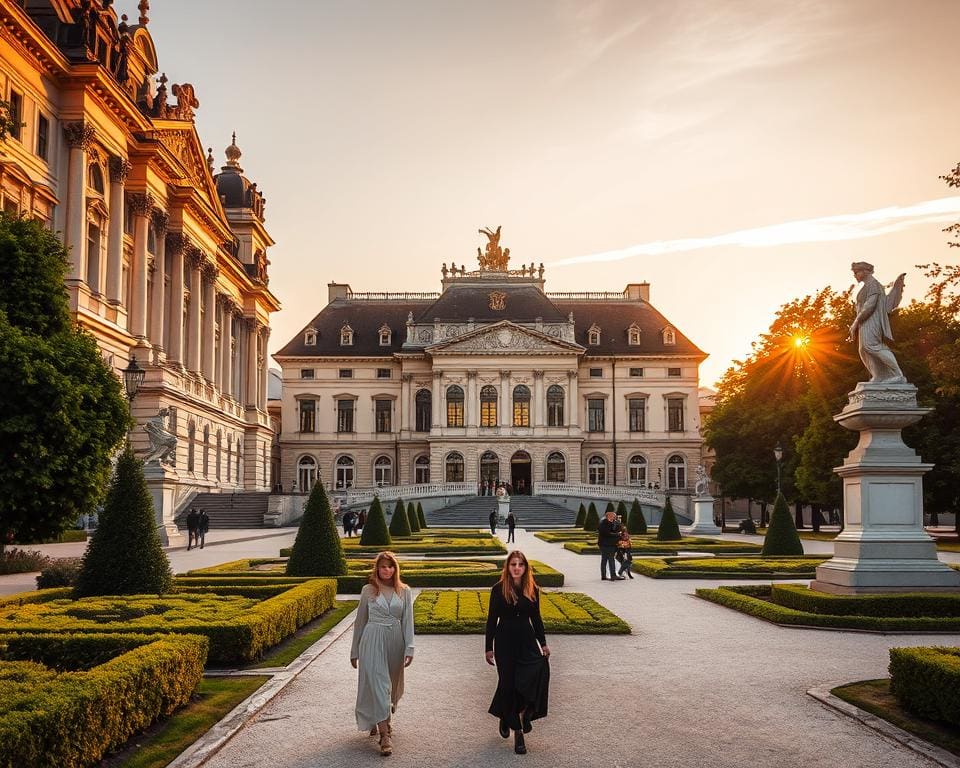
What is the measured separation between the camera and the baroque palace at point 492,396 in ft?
236

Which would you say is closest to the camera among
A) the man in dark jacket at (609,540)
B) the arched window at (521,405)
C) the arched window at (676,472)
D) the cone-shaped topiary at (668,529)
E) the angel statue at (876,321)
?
the angel statue at (876,321)

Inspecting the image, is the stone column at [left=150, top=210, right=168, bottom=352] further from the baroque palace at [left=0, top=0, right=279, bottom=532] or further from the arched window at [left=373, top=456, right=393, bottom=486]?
the arched window at [left=373, top=456, right=393, bottom=486]

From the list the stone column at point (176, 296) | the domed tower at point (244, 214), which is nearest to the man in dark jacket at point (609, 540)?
the stone column at point (176, 296)

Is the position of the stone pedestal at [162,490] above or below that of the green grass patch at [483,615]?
above

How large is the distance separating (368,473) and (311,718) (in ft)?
221

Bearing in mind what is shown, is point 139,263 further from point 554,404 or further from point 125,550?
point 554,404

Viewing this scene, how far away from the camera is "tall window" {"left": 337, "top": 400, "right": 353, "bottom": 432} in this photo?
76.4 m

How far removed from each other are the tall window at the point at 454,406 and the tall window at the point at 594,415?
9980mm

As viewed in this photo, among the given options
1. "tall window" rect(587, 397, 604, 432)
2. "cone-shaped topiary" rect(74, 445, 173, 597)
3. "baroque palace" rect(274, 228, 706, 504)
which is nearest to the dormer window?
"baroque palace" rect(274, 228, 706, 504)

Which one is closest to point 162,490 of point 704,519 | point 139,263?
point 139,263

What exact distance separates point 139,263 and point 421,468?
35.2 m

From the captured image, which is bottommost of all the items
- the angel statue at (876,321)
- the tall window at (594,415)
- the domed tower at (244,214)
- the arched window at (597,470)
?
the arched window at (597,470)

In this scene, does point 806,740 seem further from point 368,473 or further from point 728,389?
point 368,473

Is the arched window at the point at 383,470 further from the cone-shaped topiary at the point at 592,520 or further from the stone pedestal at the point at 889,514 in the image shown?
the stone pedestal at the point at 889,514
